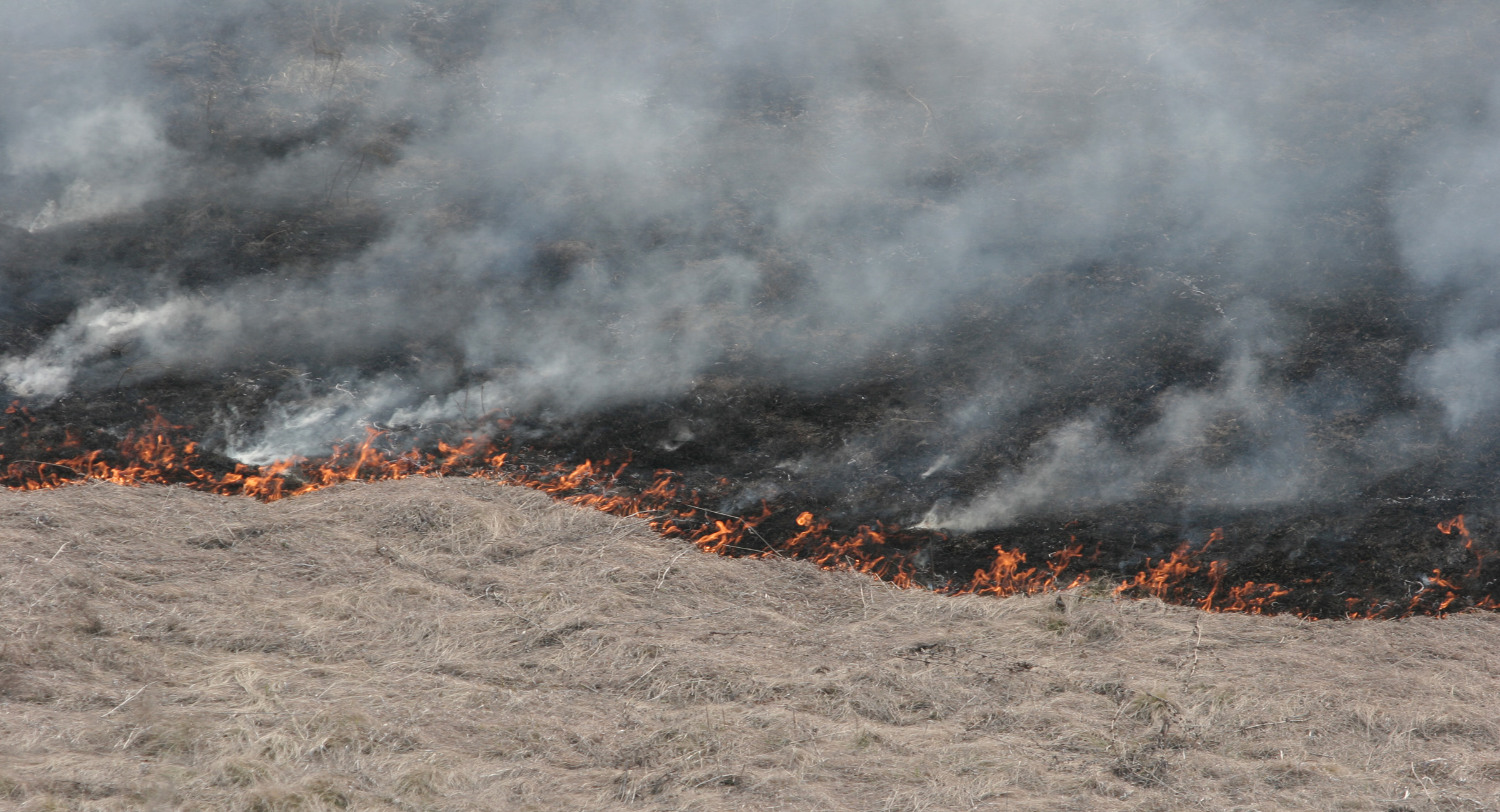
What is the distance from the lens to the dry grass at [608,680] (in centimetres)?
462

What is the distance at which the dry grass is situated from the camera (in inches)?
182

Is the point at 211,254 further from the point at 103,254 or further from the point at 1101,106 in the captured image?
the point at 1101,106

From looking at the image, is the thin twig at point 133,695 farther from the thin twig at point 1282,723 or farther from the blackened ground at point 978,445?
the thin twig at point 1282,723

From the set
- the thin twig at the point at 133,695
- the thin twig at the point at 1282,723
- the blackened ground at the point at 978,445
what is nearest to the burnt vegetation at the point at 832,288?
the blackened ground at the point at 978,445

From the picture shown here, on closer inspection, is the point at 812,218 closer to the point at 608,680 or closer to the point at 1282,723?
Result: the point at 608,680

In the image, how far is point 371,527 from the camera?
627 cm

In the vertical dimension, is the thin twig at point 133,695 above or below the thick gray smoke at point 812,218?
below

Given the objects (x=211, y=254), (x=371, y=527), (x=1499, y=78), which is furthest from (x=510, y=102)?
(x=1499, y=78)

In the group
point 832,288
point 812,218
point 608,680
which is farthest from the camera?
Result: point 812,218

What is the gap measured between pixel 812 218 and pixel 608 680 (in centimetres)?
488

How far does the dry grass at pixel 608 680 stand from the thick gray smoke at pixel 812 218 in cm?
108

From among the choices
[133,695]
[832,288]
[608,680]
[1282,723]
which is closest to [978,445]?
[832,288]

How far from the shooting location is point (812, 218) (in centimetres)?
888

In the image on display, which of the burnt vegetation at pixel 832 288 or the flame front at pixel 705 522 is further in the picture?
the burnt vegetation at pixel 832 288
